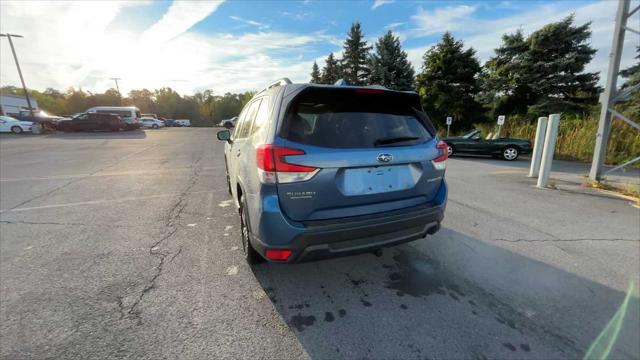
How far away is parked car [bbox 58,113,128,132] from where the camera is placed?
23.3m

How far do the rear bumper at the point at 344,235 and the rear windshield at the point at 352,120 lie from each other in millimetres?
624

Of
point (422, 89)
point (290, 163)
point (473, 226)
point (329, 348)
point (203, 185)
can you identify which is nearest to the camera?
point (329, 348)

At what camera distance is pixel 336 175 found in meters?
2.13

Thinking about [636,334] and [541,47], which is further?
[541,47]

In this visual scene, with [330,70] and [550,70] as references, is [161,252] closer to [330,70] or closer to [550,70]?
[550,70]

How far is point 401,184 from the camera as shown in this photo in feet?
7.86

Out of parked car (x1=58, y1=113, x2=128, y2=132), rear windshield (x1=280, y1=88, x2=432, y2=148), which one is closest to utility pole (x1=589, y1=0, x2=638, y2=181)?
rear windshield (x1=280, y1=88, x2=432, y2=148)

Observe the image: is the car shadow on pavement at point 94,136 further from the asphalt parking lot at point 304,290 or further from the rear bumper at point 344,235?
the rear bumper at point 344,235

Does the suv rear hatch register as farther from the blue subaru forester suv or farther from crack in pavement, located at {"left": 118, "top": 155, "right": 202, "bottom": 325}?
crack in pavement, located at {"left": 118, "top": 155, "right": 202, "bottom": 325}

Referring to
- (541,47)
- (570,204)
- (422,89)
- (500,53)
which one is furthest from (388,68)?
(570,204)

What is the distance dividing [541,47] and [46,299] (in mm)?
23561

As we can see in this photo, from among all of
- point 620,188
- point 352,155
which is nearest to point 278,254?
point 352,155

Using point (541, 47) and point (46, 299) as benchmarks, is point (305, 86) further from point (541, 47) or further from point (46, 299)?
point (541, 47)

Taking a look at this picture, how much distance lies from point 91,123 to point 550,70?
34.8 meters
